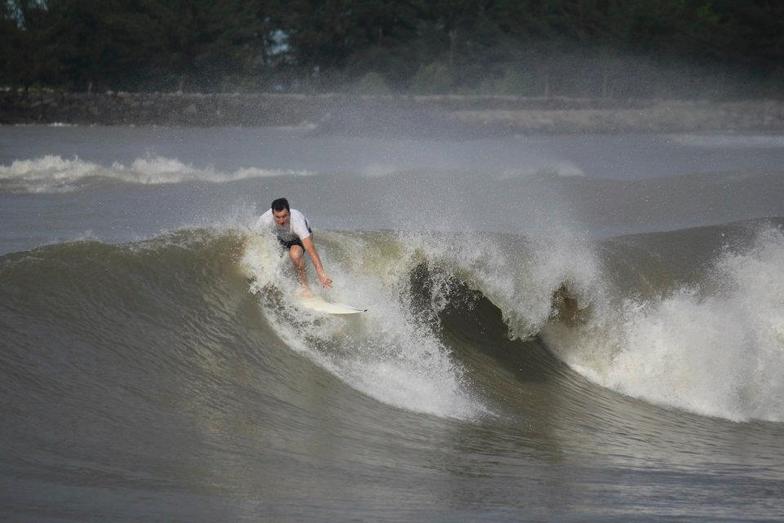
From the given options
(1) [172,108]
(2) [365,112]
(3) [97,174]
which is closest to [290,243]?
(3) [97,174]

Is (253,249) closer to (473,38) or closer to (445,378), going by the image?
(445,378)

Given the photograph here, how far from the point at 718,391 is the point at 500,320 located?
203 centimetres

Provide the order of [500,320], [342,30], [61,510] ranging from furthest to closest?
1. [342,30]
2. [500,320]
3. [61,510]

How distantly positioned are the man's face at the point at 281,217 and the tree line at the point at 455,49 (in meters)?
58.7

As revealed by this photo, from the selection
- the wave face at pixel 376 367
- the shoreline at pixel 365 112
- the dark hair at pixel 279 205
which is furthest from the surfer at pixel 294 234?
the shoreline at pixel 365 112

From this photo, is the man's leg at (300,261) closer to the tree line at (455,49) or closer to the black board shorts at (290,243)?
the black board shorts at (290,243)

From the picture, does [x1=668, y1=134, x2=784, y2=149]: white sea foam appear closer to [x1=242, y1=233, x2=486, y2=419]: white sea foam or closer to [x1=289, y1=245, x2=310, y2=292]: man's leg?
[x1=242, y1=233, x2=486, y2=419]: white sea foam

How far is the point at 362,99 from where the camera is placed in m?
63.8

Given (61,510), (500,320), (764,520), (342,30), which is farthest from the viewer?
(342,30)

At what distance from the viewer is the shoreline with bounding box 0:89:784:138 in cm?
5984

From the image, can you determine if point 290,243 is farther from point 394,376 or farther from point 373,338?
point 394,376

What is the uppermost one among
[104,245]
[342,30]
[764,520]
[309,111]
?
[342,30]

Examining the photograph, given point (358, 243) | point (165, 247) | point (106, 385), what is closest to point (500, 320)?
point (358, 243)

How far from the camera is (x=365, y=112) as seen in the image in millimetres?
60781
